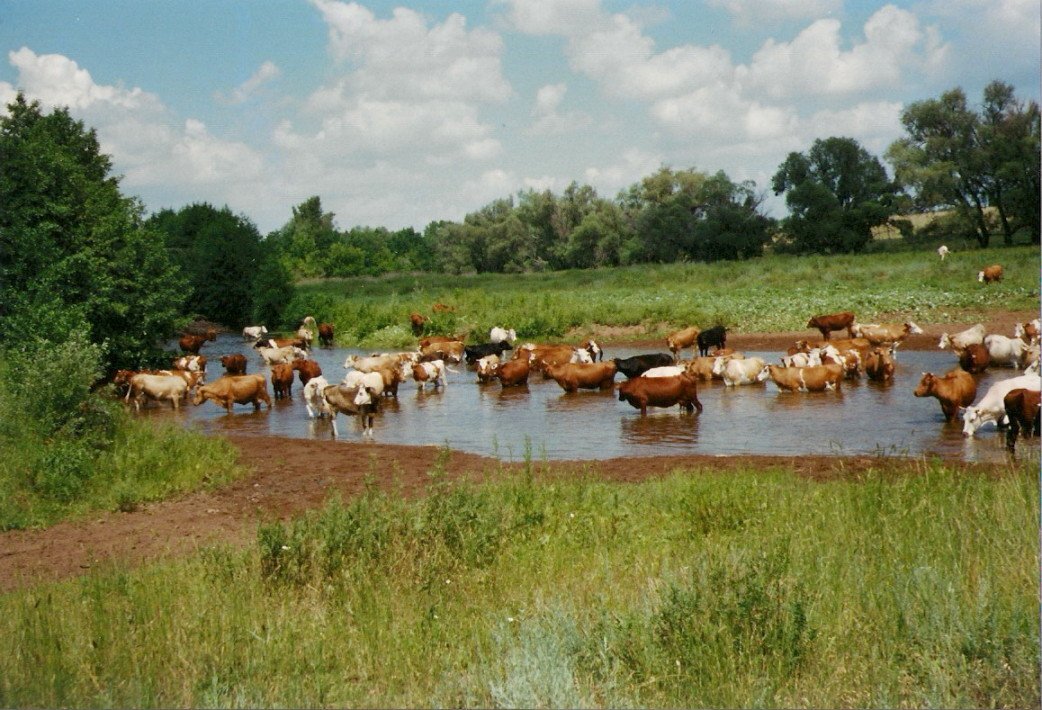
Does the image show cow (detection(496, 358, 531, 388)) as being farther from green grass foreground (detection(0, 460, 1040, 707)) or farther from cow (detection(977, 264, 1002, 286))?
green grass foreground (detection(0, 460, 1040, 707))

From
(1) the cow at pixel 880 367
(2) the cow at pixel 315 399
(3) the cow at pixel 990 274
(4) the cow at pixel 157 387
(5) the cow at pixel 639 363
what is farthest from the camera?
(3) the cow at pixel 990 274

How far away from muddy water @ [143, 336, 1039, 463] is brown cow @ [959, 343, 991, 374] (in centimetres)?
40

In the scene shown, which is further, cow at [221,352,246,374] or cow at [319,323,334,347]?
cow at [319,323,334,347]

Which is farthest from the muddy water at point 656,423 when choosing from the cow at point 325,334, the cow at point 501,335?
the cow at point 325,334

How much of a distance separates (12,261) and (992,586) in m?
19.6

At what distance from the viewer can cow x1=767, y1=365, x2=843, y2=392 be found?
20.9 meters

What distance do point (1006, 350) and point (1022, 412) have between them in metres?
9.26

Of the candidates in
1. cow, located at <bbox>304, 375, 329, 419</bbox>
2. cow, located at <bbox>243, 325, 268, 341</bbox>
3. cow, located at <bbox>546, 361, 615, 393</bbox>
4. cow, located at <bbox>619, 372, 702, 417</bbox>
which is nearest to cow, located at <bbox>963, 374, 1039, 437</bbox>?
cow, located at <bbox>619, 372, 702, 417</bbox>

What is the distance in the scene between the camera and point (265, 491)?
12.4 metres

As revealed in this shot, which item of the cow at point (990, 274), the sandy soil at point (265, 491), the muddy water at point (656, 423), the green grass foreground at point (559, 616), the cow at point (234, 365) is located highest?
the cow at point (990, 274)

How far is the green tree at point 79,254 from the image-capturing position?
2066cm

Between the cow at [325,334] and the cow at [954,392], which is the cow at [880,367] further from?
the cow at [325,334]

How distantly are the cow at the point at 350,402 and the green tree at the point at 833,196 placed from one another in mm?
15561

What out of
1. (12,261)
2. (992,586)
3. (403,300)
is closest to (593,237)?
(403,300)
